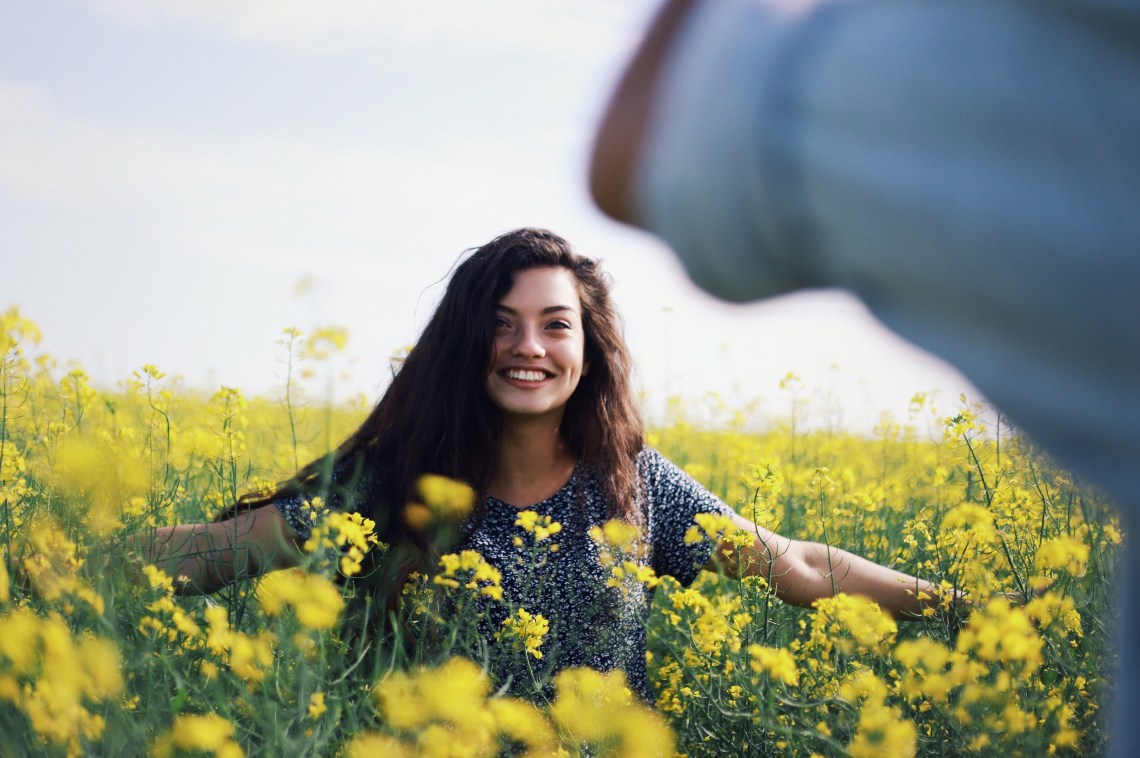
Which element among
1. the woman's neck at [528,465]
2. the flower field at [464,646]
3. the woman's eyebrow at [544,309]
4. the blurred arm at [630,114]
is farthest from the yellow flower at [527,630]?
the blurred arm at [630,114]

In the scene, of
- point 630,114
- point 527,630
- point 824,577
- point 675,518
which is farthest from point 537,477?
point 630,114

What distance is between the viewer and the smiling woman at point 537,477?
2.52 m

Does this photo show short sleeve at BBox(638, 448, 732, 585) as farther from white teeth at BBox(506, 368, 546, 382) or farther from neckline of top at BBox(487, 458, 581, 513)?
white teeth at BBox(506, 368, 546, 382)

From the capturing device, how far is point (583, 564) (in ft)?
8.69

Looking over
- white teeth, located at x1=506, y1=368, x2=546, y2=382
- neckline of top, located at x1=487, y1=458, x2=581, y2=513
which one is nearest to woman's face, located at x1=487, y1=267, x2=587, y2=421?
white teeth, located at x1=506, y1=368, x2=546, y2=382

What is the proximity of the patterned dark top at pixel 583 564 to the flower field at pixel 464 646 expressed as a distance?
66 mm

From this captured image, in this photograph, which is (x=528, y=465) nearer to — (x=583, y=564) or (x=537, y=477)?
(x=537, y=477)

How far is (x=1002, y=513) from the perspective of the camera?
8.15 feet

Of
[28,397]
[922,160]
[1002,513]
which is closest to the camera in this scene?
[922,160]

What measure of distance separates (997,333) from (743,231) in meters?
0.19

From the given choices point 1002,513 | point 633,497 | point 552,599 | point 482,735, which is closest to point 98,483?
point 482,735

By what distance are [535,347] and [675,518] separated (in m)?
0.63

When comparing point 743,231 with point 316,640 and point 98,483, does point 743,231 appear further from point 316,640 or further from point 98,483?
point 98,483

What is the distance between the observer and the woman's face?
8.80 feet
